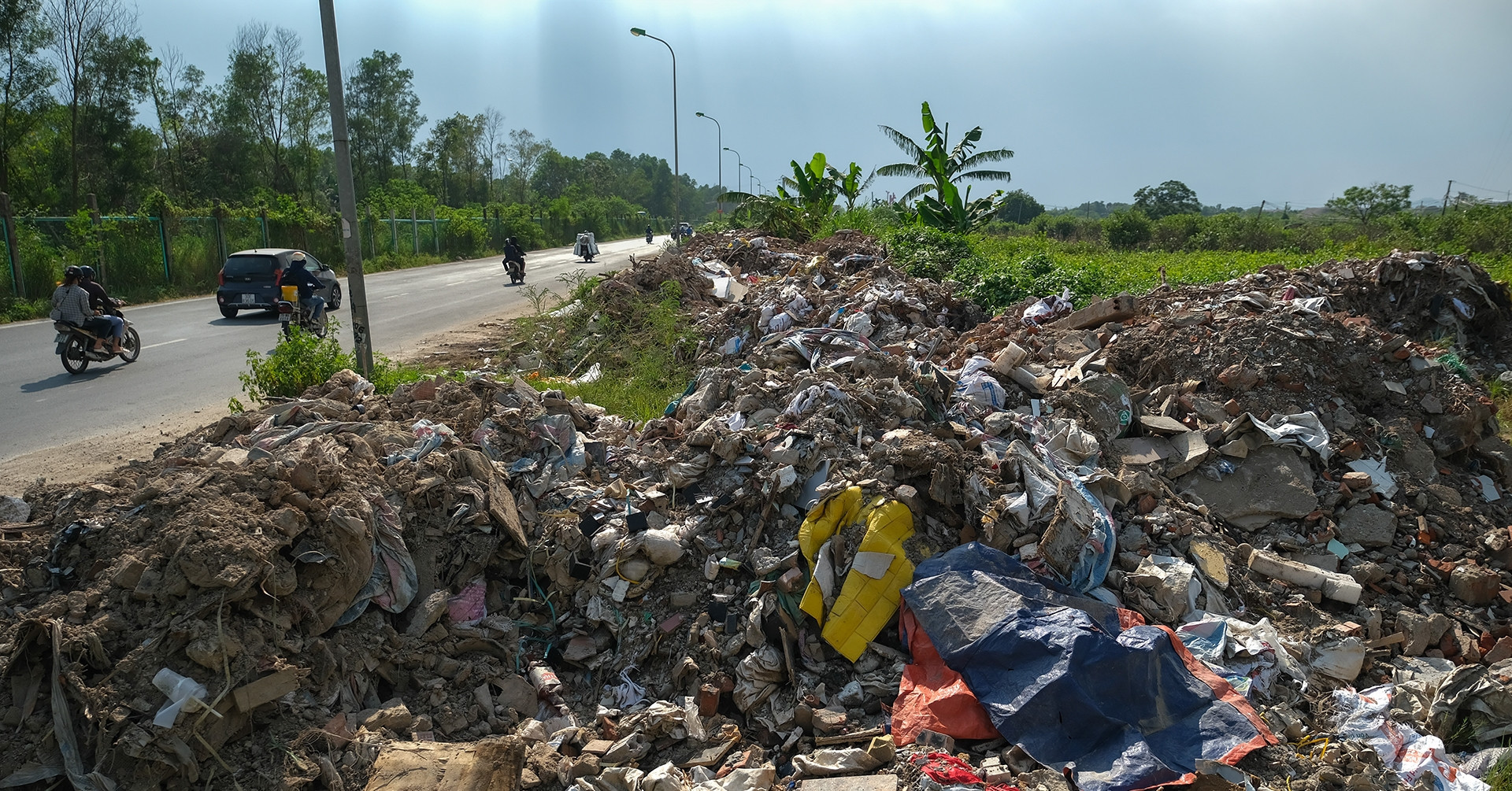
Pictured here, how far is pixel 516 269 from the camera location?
79.0ft

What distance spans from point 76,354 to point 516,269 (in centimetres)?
1411

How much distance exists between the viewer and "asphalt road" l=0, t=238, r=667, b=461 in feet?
27.4

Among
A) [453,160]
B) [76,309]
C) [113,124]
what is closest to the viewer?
[76,309]

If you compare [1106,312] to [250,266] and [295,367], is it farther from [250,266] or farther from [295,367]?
[250,266]

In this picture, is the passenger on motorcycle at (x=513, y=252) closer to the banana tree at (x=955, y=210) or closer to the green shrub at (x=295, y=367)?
the banana tree at (x=955, y=210)

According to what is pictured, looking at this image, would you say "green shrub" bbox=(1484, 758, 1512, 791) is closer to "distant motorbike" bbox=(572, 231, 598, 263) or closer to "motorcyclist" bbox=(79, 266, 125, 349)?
"motorcyclist" bbox=(79, 266, 125, 349)

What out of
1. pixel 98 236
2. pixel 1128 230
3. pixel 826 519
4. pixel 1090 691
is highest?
pixel 98 236

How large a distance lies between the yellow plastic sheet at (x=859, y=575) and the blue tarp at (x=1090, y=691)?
0.29 m

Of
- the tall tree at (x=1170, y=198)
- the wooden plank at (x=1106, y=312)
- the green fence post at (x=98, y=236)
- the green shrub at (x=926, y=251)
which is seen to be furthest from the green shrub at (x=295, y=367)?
the tall tree at (x=1170, y=198)

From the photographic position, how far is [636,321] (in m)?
12.3

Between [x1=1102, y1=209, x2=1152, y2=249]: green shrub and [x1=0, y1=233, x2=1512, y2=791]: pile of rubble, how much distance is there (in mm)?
26035

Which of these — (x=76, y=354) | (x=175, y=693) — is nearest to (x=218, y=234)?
(x=76, y=354)

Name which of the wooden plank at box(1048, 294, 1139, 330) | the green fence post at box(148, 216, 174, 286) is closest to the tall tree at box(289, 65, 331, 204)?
the green fence post at box(148, 216, 174, 286)

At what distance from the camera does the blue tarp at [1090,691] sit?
3.40 metres
